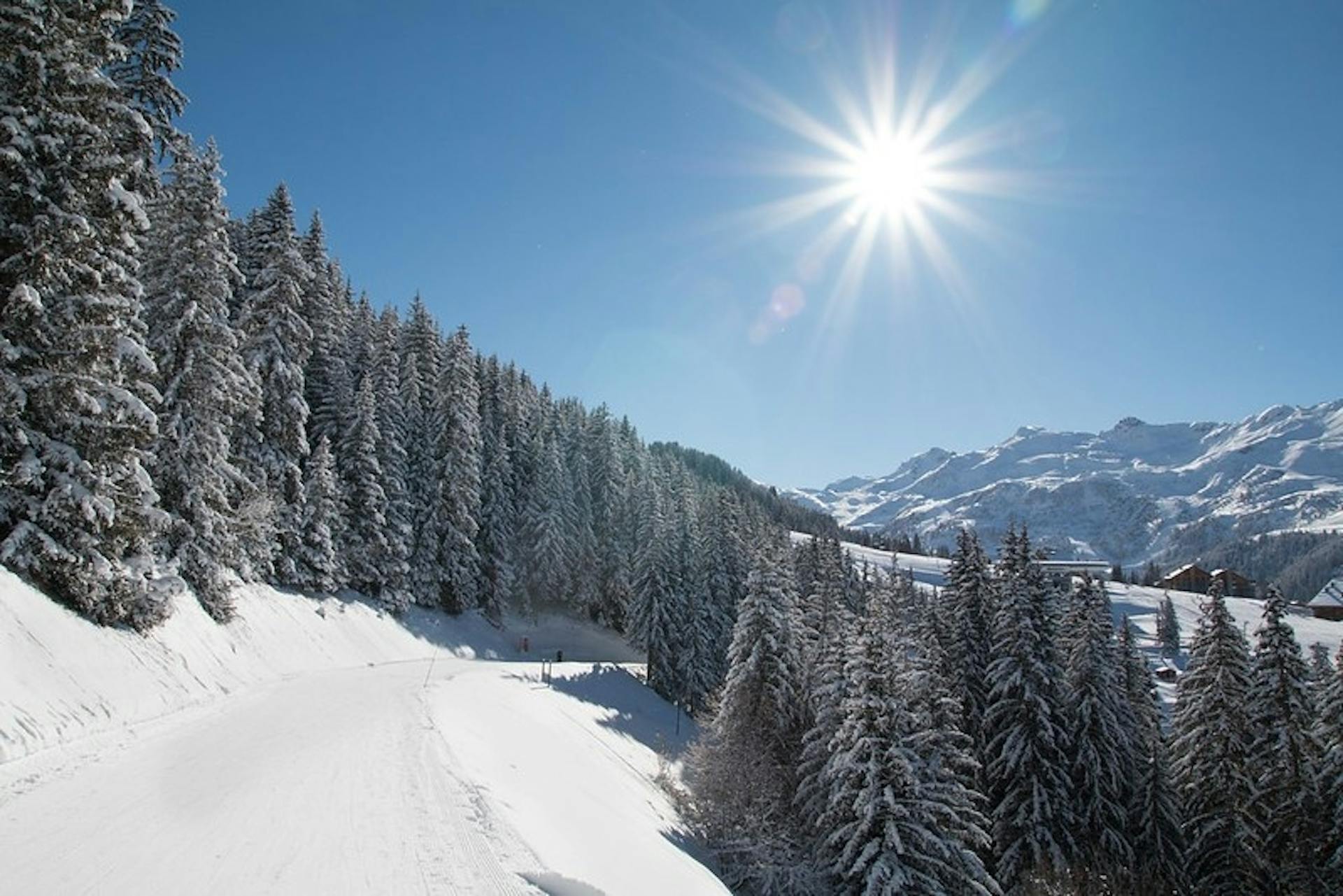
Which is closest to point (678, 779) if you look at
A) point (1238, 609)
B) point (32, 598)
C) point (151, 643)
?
point (151, 643)

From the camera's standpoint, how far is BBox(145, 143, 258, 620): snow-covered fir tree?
22234 mm

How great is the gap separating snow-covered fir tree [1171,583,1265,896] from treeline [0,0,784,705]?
27168 mm

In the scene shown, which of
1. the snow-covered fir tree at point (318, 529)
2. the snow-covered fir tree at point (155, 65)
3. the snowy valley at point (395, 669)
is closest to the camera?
the snowy valley at point (395, 669)

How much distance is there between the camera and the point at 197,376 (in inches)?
916

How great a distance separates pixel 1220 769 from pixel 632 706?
26.9m

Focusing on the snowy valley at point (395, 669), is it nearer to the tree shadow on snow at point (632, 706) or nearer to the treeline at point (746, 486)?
the tree shadow on snow at point (632, 706)

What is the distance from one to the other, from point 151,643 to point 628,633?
1456 inches

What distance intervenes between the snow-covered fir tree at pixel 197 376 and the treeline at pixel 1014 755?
1864 cm

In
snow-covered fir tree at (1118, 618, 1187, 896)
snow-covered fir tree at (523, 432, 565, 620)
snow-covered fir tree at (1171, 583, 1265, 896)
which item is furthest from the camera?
snow-covered fir tree at (523, 432, 565, 620)

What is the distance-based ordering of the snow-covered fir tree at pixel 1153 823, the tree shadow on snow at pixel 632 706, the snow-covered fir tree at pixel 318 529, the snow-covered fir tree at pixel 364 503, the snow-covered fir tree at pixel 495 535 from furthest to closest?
the snow-covered fir tree at pixel 495 535, the snow-covered fir tree at pixel 364 503, the tree shadow on snow at pixel 632 706, the snow-covered fir tree at pixel 318 529, the snow-covered fir tree at pixel 1153 823

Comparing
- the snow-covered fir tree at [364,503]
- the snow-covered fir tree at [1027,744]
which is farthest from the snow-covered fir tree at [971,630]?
the snow-covered fir tree at [364,503]

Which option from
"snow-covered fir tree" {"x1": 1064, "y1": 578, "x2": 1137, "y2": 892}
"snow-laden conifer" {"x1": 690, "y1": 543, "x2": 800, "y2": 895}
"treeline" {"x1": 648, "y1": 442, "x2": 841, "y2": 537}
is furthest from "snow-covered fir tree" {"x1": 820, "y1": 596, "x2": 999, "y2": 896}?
"treeline" {"x1": 648, "y1": 442, "x2": 841, "y2": 537}

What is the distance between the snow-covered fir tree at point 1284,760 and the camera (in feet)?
85.0

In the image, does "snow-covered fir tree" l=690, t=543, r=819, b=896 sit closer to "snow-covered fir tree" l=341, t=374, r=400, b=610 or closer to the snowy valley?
the snowy valley
